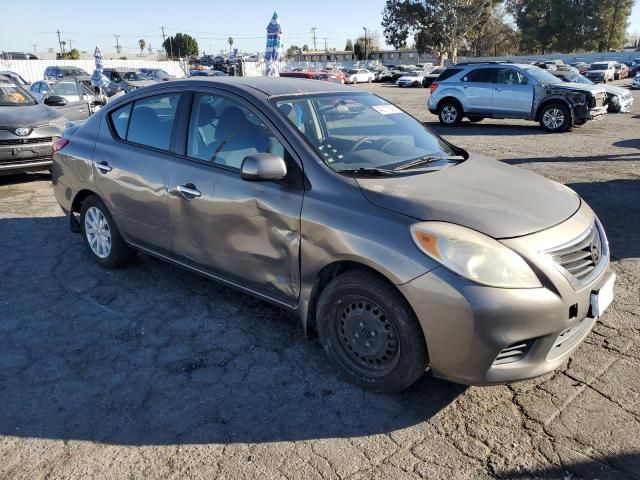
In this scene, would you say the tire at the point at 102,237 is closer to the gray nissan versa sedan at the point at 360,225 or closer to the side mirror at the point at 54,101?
the gray nissan versa sedan at the point at 360,225

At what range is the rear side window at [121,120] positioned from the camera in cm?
437

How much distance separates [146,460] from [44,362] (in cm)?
128

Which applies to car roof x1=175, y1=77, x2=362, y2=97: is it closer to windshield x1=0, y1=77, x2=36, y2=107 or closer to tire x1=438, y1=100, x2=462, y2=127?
windshield x1=0, y1=77, x2=36, y2=107

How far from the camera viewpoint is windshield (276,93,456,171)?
3.35 m

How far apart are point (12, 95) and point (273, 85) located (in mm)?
7302

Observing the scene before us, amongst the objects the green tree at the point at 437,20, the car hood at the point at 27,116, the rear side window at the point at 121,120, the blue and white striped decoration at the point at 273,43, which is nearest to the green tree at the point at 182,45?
the green tree at the point at 437,20

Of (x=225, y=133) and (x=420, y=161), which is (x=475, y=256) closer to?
(x=420, y=161)

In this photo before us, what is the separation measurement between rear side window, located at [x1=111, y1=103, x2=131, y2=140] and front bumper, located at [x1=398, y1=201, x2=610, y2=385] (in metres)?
2.90

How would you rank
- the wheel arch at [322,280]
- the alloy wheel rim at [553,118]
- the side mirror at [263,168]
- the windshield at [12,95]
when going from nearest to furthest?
the wheel arch at [322,280], the side mirror at [263,168], the windshield at [12,95], the alloy wheel rim at [553,118]

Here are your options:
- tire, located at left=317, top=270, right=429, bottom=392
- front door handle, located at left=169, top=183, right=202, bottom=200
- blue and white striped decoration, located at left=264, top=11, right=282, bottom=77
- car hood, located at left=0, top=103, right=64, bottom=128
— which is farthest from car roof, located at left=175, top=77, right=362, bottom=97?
blue and white striped decoration, located at left=264, top=11, right=282, bottom=77

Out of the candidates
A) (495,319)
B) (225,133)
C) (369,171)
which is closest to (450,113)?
(225,133)

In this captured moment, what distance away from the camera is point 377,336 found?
2877 millimetres

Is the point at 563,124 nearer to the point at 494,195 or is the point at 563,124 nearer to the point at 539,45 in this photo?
the point at 494,195

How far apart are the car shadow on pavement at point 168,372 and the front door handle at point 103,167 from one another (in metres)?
0.95
